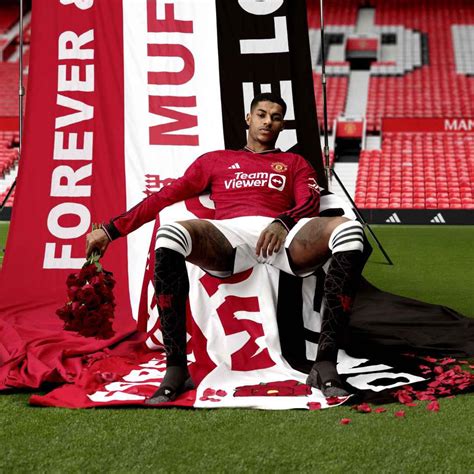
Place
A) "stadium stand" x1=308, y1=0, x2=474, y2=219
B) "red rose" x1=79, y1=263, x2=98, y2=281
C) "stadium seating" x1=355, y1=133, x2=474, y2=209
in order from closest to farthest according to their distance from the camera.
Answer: "red rose" x1=79, y1=263, x2=98, y2=281, "stadium seating" x1=355, y1=133, x2=474, y2=209, "stadium stand" x1=308, y1=0, x2=474, y2=219

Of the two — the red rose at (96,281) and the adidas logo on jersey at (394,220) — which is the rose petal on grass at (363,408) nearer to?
the red rose at (96,281)

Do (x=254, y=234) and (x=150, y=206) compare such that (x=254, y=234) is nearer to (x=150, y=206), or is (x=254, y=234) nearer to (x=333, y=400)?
(x=150, y=206)

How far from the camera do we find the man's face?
262 centimetres

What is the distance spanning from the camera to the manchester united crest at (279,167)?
2.59 meters

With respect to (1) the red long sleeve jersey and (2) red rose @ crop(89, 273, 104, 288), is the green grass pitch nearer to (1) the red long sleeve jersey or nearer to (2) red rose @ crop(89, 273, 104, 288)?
(2) red rose @ crop(89, 273, 104, 288)

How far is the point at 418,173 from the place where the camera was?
11.7 m

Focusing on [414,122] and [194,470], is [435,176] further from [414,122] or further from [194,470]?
[194,470]

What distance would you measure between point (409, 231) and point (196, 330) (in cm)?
642

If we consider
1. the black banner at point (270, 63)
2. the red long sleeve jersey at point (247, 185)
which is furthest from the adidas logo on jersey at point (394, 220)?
the red long sleeve jersey at point (247, 185)

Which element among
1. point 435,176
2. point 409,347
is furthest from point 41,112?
point 435,176

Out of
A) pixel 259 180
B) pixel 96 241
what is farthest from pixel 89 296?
pixel 259 180

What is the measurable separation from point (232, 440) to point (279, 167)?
118cm

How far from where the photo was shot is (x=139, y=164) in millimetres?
3596

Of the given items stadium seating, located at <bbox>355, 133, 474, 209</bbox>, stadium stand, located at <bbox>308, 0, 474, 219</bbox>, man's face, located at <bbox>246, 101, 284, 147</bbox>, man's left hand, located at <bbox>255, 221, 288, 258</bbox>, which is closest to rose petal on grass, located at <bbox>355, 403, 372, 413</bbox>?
man's left hand, located at <bbox>255, 221, 288, 258</bbox>
